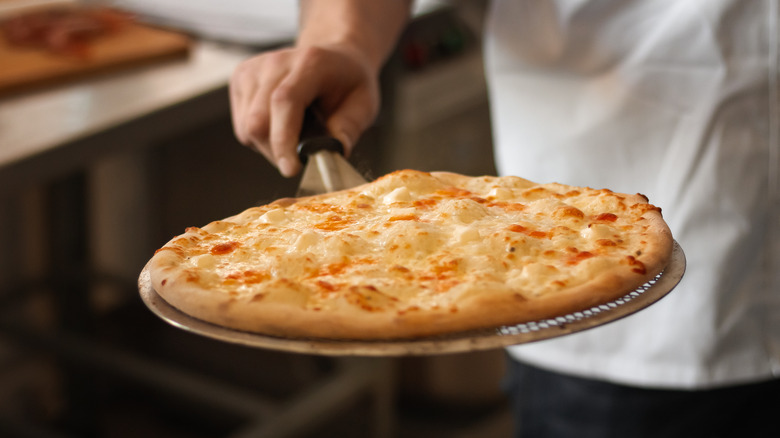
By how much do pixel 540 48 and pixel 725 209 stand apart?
1.11ft

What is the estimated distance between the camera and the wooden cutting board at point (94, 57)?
155cm

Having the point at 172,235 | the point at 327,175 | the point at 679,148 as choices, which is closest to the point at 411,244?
the point at 327,175

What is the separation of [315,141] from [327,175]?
0.04 metres

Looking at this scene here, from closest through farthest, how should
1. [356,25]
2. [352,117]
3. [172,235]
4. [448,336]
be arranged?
[448,336]
[352,117]
[356,25]
[172,235]

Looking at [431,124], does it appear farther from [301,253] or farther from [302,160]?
[301,253]

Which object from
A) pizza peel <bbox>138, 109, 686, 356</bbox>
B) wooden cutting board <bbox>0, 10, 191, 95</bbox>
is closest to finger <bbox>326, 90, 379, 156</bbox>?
pizza peel <bbox>138, 109, 686, 356</bbox>

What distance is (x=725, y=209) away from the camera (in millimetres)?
1059

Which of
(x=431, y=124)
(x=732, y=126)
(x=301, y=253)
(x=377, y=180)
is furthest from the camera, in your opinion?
(x=431, y=124)

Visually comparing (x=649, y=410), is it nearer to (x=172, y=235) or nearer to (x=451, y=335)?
(x=451, y=335)

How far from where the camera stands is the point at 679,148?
3.51 feet

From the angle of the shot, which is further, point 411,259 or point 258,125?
point 258,125

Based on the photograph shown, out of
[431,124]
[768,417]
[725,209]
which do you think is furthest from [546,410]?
[431,124]

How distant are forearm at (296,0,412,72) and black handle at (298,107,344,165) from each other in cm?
15

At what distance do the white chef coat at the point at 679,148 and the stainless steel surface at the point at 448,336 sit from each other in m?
0.53
